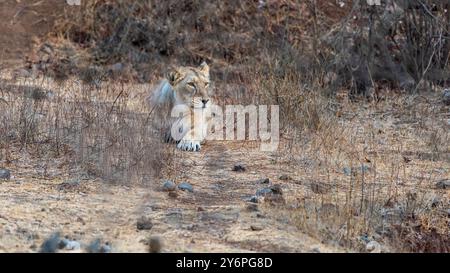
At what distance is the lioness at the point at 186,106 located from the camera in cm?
941

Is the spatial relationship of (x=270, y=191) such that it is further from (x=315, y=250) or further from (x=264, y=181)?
(x=315, y=250)

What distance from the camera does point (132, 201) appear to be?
718 centimetres

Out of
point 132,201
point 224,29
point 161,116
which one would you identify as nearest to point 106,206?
point 132,201

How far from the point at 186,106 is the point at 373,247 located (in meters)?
3.69

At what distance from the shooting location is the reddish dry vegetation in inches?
261

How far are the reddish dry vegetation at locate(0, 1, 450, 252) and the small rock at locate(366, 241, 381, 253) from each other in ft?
0.06

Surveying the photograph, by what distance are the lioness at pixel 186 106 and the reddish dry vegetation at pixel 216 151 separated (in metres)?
0.21

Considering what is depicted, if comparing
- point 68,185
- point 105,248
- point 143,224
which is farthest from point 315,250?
point 68,185

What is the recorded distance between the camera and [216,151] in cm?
939

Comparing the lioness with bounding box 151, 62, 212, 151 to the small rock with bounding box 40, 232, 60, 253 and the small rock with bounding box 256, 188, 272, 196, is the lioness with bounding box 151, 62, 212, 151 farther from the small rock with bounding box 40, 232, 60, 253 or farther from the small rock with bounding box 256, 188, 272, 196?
the small rock with bounding box 40, 232, 60, 253

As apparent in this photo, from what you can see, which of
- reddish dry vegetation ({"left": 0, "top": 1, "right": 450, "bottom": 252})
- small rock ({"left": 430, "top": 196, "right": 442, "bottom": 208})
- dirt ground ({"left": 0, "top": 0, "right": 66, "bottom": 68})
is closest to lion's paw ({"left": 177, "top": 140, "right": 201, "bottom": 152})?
reddish dry vegetation ({"left": 0, "top": 1, "right": 450, "bottom": 252})

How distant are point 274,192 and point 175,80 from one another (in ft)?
9.00

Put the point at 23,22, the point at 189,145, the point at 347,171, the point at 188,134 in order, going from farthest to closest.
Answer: the point at 23,22
the point at 188,134
the point at 189,145
the point at 347,171
